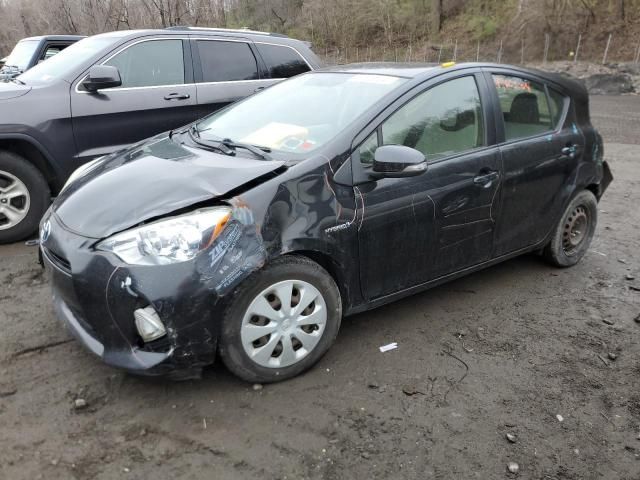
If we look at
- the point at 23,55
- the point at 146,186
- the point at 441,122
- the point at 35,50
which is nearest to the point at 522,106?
the point at 441,122

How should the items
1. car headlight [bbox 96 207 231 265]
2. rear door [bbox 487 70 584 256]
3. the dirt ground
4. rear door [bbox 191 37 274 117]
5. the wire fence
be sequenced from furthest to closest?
the wire fence, rear door [bbox 191 37 274 117], rear door [bbox 487 70 584 256], car headlight [bbox 96 207 231 265], the dirt ground

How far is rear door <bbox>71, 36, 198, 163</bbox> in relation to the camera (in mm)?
5039

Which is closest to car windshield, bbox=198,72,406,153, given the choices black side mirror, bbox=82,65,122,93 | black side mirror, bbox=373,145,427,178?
black side mirror, bbox=373,145,427,178

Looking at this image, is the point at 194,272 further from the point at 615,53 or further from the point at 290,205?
the point at 615,53

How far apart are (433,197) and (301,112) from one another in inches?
40.3

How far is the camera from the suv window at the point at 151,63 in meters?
5.39

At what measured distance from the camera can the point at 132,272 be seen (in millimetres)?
2506

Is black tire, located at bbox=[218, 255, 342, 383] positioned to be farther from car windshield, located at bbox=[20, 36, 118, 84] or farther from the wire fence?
the wire fence

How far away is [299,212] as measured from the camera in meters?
2.83

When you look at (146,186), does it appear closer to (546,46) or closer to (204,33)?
(204,33)

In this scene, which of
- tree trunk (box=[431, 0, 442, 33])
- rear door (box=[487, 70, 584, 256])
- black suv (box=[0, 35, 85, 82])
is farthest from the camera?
tree trunk (box=[431, 0, 442, 33])

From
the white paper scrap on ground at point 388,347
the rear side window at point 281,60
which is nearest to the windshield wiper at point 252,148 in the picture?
the white paper scrap on ground at point 388,347

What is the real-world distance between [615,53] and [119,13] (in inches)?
898

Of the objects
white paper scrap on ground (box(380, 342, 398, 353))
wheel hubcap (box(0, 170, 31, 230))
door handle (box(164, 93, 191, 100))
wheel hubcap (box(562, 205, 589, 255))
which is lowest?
white paper scrap on ground (box(380, 342, 398, 353))
